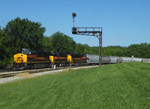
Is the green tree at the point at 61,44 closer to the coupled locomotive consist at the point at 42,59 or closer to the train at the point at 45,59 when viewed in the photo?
the train at the point at 45,59

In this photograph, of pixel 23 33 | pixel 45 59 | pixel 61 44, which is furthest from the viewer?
pixel 61 44

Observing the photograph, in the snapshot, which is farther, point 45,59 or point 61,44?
point 61,44

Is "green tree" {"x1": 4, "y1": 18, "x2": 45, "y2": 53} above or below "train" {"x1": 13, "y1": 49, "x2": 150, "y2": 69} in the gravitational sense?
above

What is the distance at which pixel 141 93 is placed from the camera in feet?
20.6

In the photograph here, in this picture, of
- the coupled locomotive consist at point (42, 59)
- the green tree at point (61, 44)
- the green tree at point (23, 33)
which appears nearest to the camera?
the coupled locomotive consist at point (42, 59)

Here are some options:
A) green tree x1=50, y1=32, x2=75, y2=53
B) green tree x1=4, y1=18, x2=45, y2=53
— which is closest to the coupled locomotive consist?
green tree x1=4, y1=18, x2=45, y2=53

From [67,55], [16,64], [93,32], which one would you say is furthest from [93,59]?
[16,64]

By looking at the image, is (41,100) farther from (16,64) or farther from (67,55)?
(67,55)

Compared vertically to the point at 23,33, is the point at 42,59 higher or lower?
lower

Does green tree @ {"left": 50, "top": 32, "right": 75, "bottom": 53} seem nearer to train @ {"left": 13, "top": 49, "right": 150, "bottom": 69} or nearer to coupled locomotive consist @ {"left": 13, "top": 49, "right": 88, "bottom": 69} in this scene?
train @ {"left": 13, "top": 49, "right": 150, "bottom": 69}

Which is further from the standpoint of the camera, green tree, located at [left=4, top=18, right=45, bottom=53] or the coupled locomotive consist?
green tree, located at [left=4, top=18, right=45, bottom=53]

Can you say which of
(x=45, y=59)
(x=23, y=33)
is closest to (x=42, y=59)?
(x=45, y=59)

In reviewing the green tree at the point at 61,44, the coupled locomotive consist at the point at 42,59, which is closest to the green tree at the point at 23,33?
the coupled locomotive consist at the point at 42,59

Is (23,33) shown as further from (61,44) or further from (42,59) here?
(61,44)
